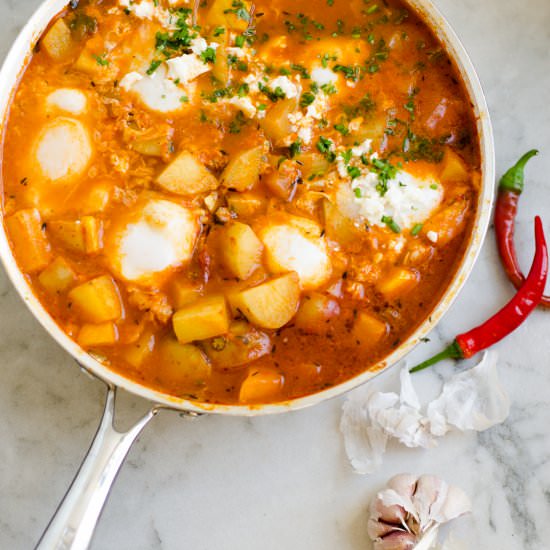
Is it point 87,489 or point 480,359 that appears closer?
point 87,489

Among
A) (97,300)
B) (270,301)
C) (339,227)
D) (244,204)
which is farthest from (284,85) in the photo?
(97,300)

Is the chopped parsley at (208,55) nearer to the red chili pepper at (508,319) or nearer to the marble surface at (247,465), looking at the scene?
the marble surface at (247,465)

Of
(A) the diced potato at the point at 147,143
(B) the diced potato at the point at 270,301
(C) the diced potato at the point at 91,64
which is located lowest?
(B) the diced potato at the point at 270,301

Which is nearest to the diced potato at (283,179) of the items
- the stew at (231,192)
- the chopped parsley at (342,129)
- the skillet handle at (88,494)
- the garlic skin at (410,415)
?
the stew at (231,192)

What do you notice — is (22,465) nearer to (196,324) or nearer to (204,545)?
(204,545)

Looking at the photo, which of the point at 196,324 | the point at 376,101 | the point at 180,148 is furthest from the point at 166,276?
the point at 376,101

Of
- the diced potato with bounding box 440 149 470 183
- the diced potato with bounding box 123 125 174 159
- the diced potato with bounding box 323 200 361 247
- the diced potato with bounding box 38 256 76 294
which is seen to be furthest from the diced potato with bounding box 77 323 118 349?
the diced potato with bounding box 440 149 470 183

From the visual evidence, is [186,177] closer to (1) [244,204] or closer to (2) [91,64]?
(1) [244,204]
